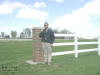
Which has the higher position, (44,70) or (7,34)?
(7,34)

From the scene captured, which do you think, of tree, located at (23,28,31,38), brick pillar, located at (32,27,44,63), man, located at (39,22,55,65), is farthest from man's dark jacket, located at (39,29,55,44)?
tree, located at (23,28,31,38)

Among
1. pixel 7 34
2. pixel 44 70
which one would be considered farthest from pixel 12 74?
pixel 7 34

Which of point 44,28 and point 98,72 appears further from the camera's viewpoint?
point 44,28

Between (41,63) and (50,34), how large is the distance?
1.38 m

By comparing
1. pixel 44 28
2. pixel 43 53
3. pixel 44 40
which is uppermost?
pixel 44 28

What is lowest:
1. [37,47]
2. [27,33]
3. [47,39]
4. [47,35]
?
[37,47]

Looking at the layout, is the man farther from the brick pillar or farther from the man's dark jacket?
the brick pillar

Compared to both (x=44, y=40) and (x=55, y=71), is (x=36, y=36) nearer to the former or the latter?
(x=44, y=40)

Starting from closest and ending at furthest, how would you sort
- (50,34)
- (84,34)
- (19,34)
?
(50,34) < (84,34) < (19,34)

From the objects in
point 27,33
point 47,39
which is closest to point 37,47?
point 47,39

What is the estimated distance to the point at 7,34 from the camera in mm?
29688

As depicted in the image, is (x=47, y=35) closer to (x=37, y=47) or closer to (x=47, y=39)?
(x=47, y=39)

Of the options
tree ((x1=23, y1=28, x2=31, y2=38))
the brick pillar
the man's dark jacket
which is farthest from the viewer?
tree ((x1=23, y1=28, x2=31, y2=38))

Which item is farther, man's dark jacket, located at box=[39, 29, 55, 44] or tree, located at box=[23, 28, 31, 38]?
tree, located at box=[23, 28, 31, 38]
